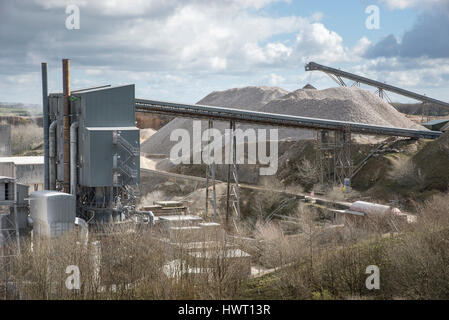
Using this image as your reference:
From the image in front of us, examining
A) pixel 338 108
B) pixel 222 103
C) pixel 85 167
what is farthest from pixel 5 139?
pixel 222 103

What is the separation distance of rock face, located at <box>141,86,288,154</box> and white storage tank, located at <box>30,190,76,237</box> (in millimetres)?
44144

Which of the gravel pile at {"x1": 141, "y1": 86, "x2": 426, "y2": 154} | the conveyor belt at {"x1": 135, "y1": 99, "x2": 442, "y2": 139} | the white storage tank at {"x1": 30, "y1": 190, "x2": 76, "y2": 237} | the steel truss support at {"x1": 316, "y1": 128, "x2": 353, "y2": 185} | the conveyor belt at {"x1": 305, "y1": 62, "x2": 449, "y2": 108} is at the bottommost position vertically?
the white storage tank at {"x1": 30, "y1": 190, "x2": 76, "y2": 237}

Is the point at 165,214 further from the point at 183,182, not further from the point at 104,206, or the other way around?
the point at 183,182

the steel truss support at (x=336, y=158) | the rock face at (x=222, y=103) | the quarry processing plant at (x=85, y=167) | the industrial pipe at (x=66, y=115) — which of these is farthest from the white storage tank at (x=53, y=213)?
the rock face at (x=222, y=103)

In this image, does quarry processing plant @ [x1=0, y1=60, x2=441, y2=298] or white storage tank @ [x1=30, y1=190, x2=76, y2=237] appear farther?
quarry processing plant @ [x1=0, y1=60, x2=441, y2=298]

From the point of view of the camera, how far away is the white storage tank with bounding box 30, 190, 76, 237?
84.3 feet

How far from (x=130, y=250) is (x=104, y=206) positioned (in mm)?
6943

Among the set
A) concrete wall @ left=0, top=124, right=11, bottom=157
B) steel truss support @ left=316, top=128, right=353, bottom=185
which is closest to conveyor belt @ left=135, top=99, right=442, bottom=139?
steel truss support @ left=316, top=128, right=353, bottom=185

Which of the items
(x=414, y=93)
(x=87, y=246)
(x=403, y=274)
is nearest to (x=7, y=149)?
(x=87, y=246)

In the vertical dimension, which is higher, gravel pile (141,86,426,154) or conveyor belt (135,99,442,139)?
gravel pile (141,86,426,154)

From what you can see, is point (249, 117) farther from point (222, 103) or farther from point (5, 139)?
point (222, 103)

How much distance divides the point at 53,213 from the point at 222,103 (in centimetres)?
6762

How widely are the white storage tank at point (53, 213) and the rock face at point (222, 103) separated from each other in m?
44.1

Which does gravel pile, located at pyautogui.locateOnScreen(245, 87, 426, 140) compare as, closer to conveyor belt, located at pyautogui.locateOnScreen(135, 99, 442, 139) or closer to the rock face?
the rock face
